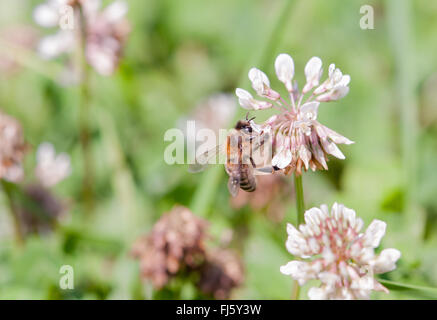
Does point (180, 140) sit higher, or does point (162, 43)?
point (162, 43)

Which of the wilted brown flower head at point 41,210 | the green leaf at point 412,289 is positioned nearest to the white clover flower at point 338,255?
the green leaf at point 412,289

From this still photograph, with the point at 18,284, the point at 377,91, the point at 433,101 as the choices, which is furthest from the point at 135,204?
the point at 433,101

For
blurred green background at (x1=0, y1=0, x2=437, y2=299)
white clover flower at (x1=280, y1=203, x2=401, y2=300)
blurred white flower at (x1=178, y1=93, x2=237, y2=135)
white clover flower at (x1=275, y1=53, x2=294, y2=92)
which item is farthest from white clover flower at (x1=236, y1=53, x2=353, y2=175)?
blurred white flower at (x1=178, y1=93, x2=237, y2=135)

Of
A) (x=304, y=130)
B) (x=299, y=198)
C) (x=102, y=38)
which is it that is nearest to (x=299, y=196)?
(x=299, y=198)

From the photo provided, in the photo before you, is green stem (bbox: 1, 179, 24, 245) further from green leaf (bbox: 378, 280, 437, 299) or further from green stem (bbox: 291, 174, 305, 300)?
green leaf (bbox: 378, 280, 437, 299)

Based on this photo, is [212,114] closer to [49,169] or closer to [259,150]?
[49,169]

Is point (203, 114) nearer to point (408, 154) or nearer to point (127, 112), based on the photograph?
point (127, 112)

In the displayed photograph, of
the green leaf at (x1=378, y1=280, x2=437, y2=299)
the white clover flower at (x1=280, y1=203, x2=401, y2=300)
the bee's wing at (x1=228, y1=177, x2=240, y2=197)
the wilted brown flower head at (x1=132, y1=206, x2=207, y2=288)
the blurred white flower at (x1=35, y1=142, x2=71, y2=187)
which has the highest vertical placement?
the blurred white flower at (x1=35, y1=142, x2=71, y2=187)
